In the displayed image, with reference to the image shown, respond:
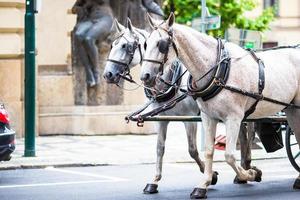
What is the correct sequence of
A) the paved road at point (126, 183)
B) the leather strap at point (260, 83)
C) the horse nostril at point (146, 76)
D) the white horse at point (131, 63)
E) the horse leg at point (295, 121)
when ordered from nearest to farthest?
the horse nostril at point (146, 76)
the leather strap at point (260, 83)
the paved road at point (126, 183)
the horse leg at point (295, 121)
the white horse at point (131, 63)

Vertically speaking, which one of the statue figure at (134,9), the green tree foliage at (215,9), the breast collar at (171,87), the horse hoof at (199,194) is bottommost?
the horse hoof at (199,194)

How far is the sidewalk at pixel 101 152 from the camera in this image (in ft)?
47.0

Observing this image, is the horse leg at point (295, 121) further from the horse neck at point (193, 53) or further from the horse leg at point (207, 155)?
the horse neck at point (193, 53)

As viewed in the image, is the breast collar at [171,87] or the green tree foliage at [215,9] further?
the green tree foliage at [215,9]

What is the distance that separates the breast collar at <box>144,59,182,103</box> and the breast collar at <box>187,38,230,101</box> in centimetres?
83

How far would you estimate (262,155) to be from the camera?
51.3ft

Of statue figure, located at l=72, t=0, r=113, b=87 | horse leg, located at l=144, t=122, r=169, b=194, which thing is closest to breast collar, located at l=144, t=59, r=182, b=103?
horse leg, located at l=144, t=122, r=169, b=194

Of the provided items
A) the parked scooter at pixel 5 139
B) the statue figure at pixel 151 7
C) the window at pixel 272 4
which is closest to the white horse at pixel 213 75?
the parked scooter at pixel 5 139

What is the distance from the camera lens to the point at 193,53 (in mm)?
9703

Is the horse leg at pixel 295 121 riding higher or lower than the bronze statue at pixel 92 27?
lower

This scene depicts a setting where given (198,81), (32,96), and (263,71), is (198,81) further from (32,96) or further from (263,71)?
(32,96)

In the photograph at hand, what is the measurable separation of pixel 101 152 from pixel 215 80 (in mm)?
6570

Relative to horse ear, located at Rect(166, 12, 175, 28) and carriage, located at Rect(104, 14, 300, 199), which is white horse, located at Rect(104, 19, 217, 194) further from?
horse ear, located at Rect(166, 12, 175, 28)

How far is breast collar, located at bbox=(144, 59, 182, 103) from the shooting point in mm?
10703
